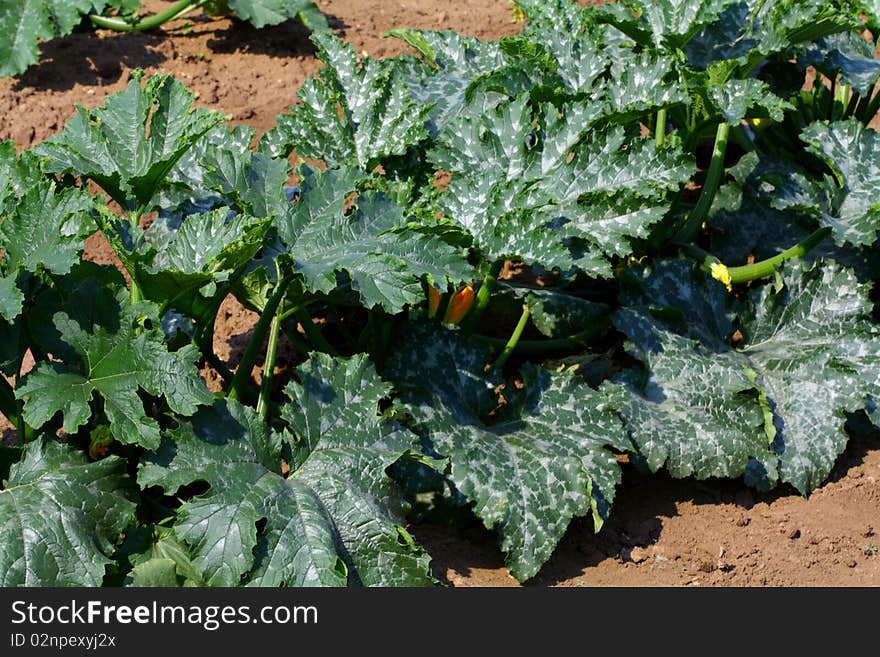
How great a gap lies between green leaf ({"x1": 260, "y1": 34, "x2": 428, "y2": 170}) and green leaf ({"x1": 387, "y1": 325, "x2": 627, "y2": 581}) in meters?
0.78

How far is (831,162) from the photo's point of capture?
5.05m

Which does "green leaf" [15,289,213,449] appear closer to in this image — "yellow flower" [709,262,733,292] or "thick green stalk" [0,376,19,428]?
"thick green stalk" [0,376,19,428]

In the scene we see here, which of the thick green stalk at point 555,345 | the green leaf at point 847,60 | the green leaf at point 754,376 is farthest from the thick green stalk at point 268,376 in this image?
the green leaf at point 847,60

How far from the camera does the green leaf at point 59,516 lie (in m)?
3.42

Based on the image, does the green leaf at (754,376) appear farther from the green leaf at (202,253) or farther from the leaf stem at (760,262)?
the green leaf at (202,253)

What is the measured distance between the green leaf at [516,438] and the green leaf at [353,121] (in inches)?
30.6

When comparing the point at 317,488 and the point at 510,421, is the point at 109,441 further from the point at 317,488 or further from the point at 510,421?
the point at 510,421

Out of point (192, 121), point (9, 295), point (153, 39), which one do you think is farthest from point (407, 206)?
point (153, 39)

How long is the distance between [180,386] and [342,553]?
685 millimetres

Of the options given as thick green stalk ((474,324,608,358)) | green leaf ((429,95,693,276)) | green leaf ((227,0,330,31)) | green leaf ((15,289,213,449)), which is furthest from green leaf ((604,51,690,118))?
green leaf ((227,0,330,31))

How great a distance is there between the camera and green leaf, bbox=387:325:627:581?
4.05 meters

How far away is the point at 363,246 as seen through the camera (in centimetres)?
400

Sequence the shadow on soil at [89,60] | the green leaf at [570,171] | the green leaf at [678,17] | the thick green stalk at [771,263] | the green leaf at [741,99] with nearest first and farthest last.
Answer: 1. the green leaf at [570,171]
2. the green leaf at [741,99]
3. the green leaf at [678,17]
4. the thick green stalk at [771,263]
5. the shadow on soil at [89,60]

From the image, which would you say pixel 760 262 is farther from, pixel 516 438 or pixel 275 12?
pixel 275 12
